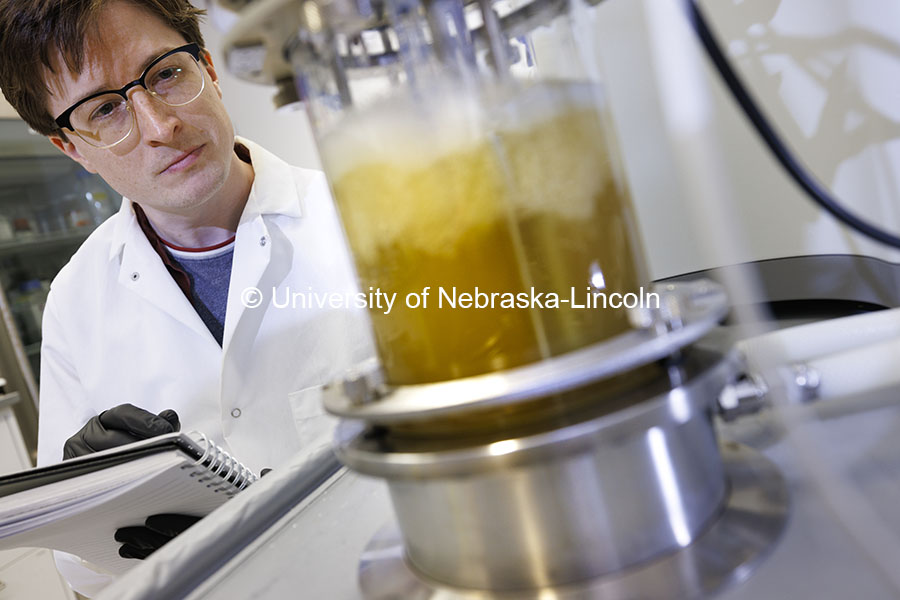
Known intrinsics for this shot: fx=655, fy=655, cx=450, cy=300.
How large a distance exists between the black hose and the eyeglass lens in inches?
31.7

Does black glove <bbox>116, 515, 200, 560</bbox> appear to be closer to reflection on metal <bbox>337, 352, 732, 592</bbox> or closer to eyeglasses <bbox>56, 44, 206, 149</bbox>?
reflection on metal <bbox>337, 352, 732, 592</bbox>

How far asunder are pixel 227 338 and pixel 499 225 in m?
0.83

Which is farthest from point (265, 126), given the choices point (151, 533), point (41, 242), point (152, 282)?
point (41, 242)

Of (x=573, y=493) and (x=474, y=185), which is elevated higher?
(x=474, y=185)

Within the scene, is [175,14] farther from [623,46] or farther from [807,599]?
[807,599]

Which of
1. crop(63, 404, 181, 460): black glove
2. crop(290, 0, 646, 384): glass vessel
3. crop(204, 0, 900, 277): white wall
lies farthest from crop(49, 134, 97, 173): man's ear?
crop(290, 0, 646, 384): glass vessel

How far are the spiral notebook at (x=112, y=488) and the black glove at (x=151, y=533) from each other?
0.05ft

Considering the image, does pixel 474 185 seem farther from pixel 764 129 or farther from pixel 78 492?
pixel 78 492

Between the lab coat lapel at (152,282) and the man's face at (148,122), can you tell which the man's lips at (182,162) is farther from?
the lab coat lapel at (152,282)

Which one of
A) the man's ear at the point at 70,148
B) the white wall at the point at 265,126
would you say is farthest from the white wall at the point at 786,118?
the white wall at the point at 265,126

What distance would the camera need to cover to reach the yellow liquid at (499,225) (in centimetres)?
24

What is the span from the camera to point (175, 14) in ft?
3.09

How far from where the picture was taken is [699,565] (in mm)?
222

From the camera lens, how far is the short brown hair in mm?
822
